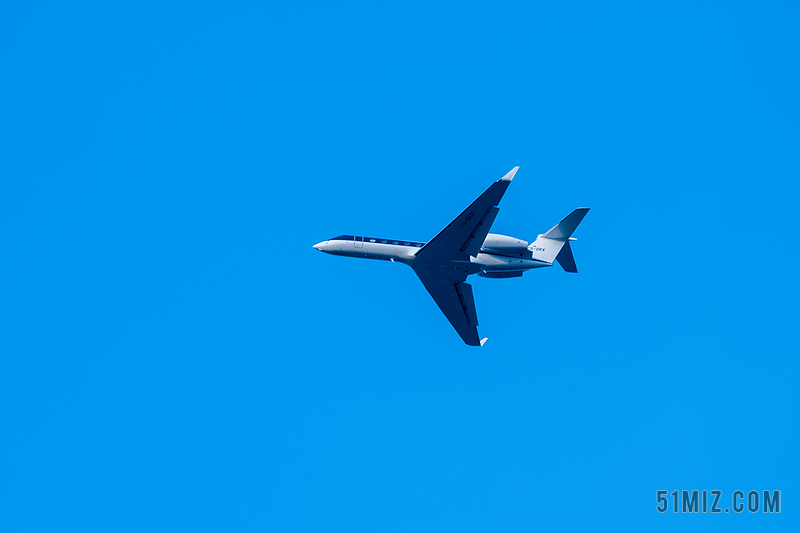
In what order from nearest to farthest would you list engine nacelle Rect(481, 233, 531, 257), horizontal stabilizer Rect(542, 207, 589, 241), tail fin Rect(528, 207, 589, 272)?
engine nacelle Rect(481, 233, 531, 257) → horizontal stabilizer Rect(542, 207, 589, 241) → tail fin Rect(528, 207, 589, 272)

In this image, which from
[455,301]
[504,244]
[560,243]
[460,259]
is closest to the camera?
[504,244]

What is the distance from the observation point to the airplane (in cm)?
4226

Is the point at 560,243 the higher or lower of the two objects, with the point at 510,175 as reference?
higher

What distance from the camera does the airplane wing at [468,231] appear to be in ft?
129

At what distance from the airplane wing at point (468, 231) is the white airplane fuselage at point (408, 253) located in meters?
1.12

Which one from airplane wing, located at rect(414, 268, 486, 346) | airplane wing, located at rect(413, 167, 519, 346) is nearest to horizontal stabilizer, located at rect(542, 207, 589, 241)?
airplane wing, located at rect(413, 167, 519, 346)

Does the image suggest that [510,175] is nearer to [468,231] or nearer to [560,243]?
[468,231]

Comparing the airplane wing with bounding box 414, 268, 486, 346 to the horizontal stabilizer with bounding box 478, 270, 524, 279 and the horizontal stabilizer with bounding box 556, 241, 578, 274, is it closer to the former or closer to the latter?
the horizontal stabilizer with bounding box 478, 270, 524, 279

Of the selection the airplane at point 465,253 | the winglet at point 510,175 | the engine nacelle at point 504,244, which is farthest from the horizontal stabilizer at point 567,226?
the winglet at point 510,175

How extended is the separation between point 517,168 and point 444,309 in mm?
15032

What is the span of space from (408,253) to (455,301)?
6207 mm

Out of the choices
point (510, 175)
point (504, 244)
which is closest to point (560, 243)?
point (504, 244)

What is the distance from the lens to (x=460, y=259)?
44094 millimetres

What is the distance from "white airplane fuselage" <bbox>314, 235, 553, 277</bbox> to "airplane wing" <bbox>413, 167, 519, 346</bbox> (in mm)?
825
